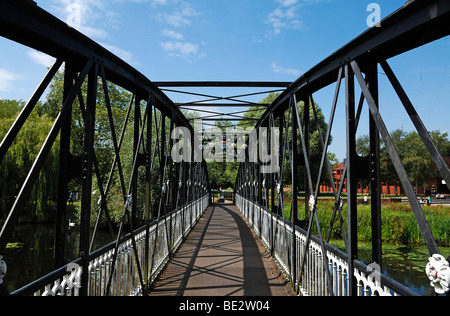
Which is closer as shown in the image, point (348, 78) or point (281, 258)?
point (348, 78)

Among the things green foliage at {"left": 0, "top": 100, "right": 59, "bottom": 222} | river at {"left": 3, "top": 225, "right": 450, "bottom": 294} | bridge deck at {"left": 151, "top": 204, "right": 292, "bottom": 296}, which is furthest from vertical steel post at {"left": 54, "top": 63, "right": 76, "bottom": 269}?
green foliage at {"left": 0, "top": 100, "right": 59, "bottom": 222}

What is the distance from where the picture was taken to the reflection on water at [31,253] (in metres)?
11.0

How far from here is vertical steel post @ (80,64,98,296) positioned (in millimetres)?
2973

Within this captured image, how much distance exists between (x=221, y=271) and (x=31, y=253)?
39.7 feet

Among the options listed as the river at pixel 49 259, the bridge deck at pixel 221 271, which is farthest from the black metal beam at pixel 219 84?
the river at pixel 49 259

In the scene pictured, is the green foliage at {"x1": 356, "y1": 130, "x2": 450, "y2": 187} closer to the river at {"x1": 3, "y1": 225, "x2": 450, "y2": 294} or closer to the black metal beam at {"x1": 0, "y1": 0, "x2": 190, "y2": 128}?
the river at {"x1": 3, "y1": 225, "x2": 450, "y2": 294}

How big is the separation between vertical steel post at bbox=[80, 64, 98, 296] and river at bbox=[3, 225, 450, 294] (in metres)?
7.42

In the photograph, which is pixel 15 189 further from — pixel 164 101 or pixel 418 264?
pixel 418 264

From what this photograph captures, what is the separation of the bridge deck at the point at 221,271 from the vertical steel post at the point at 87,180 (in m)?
2.12

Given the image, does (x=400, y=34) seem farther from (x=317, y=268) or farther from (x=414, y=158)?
(x=414, y=158)

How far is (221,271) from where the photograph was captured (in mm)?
5805

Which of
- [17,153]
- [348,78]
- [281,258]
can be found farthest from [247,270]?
[17,153]

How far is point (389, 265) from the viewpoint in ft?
37.4
